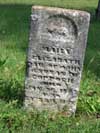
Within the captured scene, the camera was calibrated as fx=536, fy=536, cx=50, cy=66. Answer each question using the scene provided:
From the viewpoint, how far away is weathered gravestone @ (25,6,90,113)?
6.02m

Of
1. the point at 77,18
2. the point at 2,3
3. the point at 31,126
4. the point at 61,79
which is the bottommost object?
the point at 2,3

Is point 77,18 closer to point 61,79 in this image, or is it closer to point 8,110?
point 61,79

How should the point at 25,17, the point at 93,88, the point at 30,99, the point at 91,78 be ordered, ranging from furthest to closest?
the point at 25,17 < the point at 91,78 < the point at 93,88 < the point at 30,99

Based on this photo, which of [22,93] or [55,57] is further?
[22,93]

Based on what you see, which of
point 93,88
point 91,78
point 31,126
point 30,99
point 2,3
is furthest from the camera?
point 2,3

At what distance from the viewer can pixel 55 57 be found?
6.21 metres

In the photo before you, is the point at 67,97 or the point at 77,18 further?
the point at 67,97

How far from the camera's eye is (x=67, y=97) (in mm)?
6402

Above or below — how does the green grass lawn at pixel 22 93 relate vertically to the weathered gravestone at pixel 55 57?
below

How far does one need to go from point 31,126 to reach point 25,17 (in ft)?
29.6

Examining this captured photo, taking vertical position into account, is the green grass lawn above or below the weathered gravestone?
below

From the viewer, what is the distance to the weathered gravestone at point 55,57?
6.02 meters

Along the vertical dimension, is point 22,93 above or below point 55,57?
below

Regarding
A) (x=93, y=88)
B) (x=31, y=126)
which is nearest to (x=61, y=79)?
(x=31, y=126)
